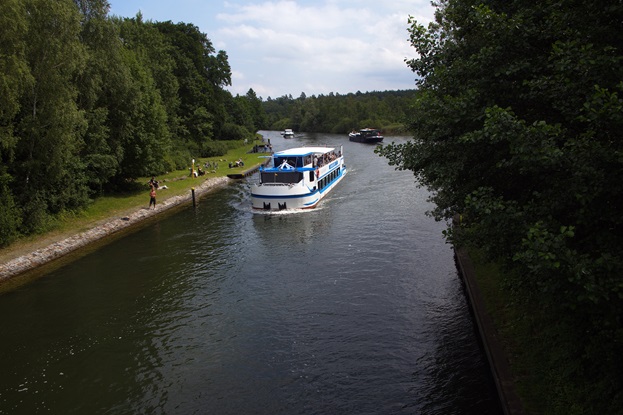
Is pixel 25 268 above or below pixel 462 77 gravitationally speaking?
below

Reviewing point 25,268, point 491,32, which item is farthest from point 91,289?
point 491,32

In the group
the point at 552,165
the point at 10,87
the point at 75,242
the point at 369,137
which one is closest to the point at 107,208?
the point at 75,242

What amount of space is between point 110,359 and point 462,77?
44.1ft

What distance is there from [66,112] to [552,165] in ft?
86.8

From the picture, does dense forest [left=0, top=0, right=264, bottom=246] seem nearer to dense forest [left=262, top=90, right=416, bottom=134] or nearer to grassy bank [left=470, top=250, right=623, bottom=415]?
grassy bank [left=470, top=250, right=623, bottom=415]

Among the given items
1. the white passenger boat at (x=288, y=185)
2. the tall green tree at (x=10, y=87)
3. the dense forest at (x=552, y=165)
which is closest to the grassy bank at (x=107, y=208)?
the tall green tree at (x=10, y=87)

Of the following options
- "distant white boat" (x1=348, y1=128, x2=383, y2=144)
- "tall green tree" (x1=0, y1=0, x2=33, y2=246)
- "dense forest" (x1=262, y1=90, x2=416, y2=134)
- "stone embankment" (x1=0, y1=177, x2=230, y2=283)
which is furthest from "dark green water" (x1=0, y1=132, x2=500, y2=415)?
"dense forest" (x1=262, y1=90, x2=416, y2=134)

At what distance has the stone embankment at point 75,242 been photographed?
75.3 ft

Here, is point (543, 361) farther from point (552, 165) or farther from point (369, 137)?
point (369, 137)

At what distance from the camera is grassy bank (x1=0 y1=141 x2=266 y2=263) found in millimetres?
25391

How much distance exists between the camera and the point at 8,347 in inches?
640

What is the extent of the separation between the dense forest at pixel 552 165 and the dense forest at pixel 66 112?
21.6m

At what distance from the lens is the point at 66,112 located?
26.7 metres

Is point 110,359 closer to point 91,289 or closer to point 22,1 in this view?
point 91,289
